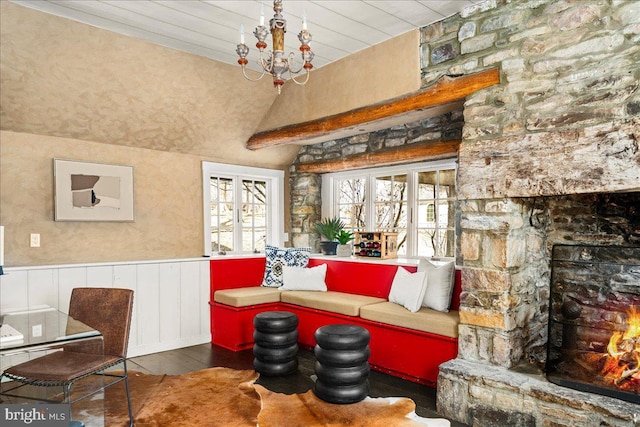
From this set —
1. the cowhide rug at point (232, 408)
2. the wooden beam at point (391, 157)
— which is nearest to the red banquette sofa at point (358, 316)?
the cowhide rug at point (232, 408)

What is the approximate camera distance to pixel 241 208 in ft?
18.8

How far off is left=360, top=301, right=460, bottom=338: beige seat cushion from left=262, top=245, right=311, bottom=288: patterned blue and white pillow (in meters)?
1.39

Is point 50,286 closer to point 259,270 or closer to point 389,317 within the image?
point 259,270

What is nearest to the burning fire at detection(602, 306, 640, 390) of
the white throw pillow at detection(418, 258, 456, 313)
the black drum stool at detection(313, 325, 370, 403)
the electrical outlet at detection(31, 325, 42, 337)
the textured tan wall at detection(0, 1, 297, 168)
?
the white throw pillow at detection(418, 258, 456, 313)

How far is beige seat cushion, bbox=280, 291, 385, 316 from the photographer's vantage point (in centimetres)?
420

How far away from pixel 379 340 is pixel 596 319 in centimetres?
176

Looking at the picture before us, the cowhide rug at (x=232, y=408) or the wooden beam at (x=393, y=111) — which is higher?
the wooden beam at (x=393, y=111)

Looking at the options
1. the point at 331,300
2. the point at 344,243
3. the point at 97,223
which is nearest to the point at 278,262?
the point at 344,243

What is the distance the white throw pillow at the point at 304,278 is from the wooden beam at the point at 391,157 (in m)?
1.36

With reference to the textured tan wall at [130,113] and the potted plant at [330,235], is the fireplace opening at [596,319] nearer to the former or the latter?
the textured tan wall at [130,113]

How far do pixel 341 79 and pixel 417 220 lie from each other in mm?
1859

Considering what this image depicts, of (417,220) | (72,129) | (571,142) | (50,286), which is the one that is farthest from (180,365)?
(571,142)

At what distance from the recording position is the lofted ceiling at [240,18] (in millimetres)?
3260

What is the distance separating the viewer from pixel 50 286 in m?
4.01
